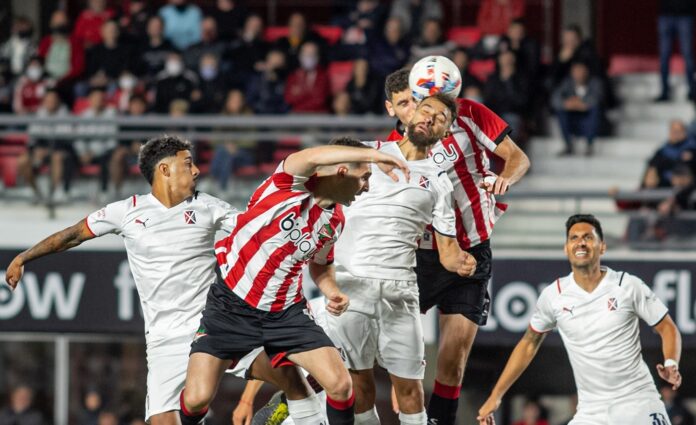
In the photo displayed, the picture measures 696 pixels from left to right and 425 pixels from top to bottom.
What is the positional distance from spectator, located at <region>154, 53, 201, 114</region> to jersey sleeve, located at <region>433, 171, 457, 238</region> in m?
6.01

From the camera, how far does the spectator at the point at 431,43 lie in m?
13.5

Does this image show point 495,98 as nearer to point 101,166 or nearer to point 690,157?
point 690,157

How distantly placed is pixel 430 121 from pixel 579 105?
633cm

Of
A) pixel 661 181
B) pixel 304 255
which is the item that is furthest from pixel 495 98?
pixel 304 255

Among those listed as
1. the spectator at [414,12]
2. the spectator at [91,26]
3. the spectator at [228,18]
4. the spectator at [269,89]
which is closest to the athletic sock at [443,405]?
the spectator at [269,89]

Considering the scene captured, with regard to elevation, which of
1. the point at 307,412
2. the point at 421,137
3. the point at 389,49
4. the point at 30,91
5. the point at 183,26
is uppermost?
the point at 183,26

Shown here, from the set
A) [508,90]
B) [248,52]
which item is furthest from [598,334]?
[248,52]

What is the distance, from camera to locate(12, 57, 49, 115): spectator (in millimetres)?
14359

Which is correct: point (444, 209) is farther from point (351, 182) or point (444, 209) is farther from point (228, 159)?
point (228, 159)

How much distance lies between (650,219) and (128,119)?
171 inches

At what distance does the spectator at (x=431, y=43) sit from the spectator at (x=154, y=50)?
2.58 m

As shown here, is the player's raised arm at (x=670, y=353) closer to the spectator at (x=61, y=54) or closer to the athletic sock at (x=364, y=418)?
the athletic sock at (x=364, y=418)

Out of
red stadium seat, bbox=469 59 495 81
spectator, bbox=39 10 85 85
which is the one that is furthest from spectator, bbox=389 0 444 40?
spectator, bbox=39 10 85 85

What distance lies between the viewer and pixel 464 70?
43.4 ft
